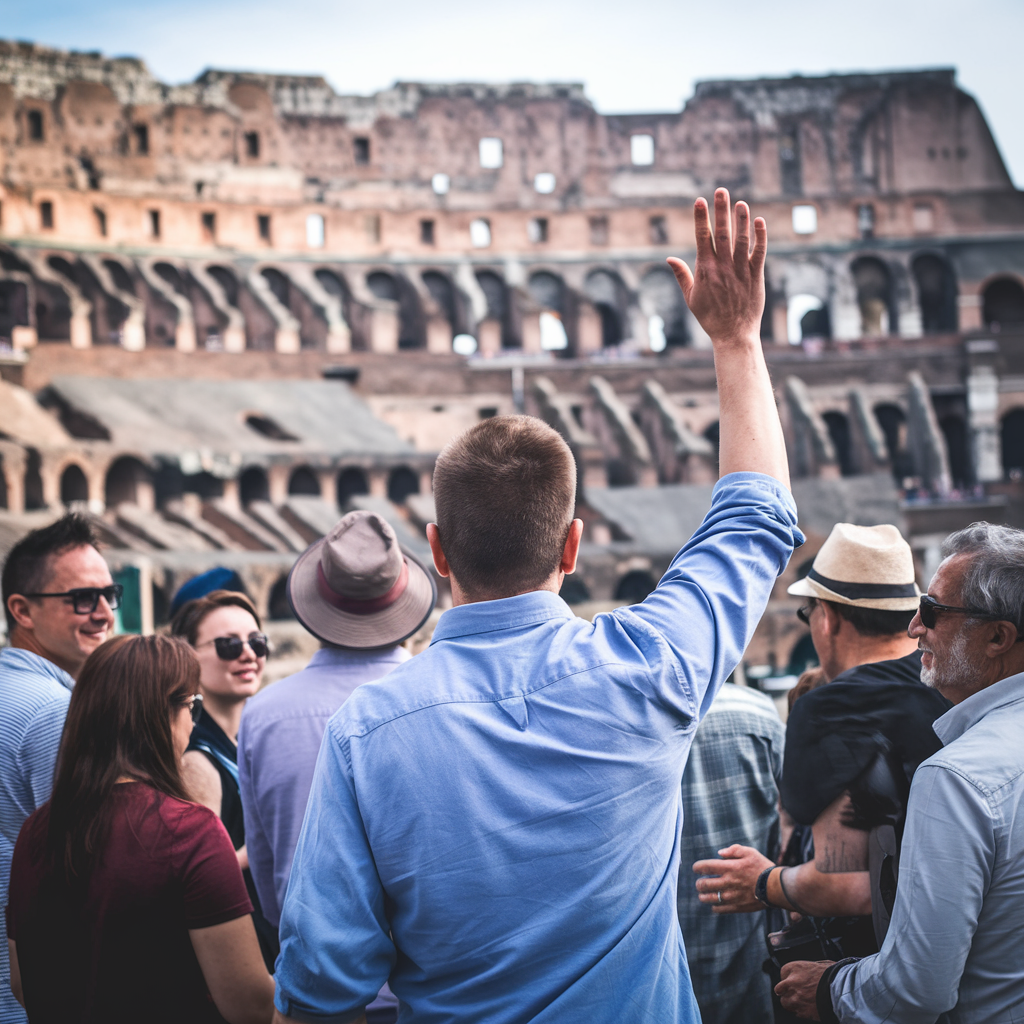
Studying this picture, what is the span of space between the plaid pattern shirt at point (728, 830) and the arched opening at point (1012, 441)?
37.4 m

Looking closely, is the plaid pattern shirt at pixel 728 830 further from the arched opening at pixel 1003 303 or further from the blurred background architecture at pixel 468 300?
the arched opening at pixel 1003 303

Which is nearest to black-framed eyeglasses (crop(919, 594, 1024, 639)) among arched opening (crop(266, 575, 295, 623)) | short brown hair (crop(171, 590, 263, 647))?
short brown hair (crop(171, 590, 263, 647))

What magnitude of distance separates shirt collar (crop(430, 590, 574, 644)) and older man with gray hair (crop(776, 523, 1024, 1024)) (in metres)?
1.11

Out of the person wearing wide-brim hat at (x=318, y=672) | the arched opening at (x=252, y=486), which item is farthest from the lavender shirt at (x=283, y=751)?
the arched opening at (x=252, y=486)

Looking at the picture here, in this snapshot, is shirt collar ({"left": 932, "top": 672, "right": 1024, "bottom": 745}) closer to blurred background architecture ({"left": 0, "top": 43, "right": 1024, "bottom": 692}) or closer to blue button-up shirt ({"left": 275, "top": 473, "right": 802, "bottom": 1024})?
blue button-up shirt ({"left": 275, "top": 473, "right": 802, "bottom": 1024})

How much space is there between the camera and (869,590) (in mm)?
3727

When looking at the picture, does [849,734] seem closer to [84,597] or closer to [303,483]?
[84,597]

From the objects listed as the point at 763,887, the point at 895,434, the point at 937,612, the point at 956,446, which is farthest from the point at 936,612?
the point at 956,446

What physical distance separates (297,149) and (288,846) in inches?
1746

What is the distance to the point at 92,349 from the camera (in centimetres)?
3338

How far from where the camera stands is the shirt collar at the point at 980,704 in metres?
2.74

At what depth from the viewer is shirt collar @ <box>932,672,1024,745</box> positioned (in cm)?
274

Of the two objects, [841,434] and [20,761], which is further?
[841,434]

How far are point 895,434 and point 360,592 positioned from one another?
36477 mm
